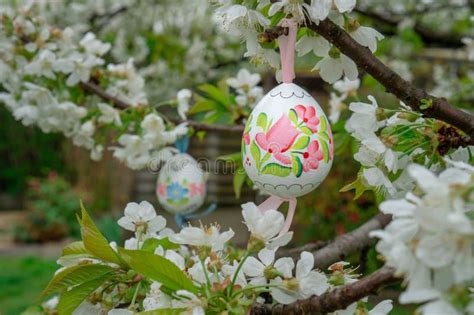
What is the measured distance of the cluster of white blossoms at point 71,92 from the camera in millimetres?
1800

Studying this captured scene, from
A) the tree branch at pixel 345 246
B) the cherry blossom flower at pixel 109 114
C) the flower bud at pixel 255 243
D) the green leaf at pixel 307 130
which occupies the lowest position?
the tree branch at pixel 345 246

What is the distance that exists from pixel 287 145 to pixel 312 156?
41 mm

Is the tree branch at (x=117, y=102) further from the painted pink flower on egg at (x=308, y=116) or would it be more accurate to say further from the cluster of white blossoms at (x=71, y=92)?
the painted pink flower on egg at (x=308, y=116)

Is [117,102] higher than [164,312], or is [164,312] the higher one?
[117,102]

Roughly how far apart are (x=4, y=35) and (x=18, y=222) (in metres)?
5.06

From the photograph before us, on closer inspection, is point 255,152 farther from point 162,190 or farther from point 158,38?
point 158,38

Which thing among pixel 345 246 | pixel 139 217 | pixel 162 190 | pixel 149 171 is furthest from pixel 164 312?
pixel 149 171

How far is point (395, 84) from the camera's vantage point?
2.99 feet

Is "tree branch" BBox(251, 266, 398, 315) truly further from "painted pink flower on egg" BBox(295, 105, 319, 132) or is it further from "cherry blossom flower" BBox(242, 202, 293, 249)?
"painted pink flower on egg" BBox(295, 105, 319, 132)

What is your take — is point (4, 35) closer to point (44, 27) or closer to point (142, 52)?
point (44, 27)

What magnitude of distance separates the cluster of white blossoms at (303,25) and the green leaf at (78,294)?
1.32ft

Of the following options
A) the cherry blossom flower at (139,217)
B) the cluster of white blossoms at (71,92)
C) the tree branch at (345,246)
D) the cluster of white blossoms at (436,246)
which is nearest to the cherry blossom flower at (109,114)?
the cluster of white blossoms at (71,92)

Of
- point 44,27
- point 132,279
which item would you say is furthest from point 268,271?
point 44,27

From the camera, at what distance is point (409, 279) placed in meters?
0.57
